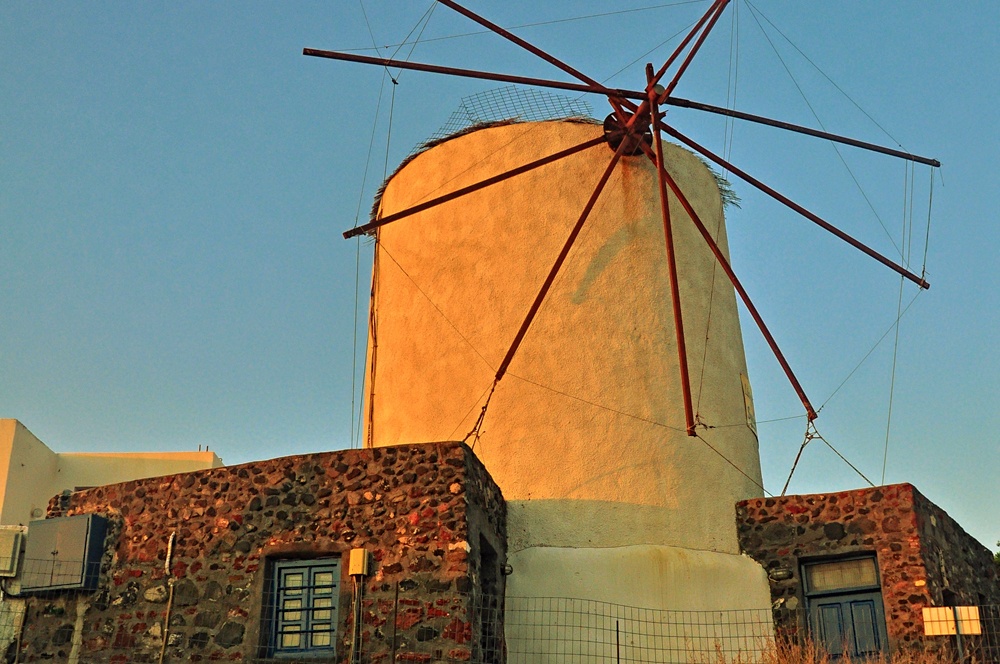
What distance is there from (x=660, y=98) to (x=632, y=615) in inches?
271

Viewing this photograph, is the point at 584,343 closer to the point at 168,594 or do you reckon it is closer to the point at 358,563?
the point at 358,563

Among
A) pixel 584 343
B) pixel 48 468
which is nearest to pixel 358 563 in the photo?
pixel 584 343

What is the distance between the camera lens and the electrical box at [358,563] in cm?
1173

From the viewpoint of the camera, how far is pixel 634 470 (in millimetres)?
14336

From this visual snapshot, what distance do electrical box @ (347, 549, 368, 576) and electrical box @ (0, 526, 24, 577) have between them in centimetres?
472

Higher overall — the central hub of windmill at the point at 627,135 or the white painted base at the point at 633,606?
the central hub of windmill at the point at 627,135

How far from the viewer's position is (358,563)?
38.6ft

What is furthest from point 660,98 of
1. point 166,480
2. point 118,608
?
point 118,608

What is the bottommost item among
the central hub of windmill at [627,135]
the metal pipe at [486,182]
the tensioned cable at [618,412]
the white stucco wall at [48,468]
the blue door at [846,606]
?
the blue door at [846,606]

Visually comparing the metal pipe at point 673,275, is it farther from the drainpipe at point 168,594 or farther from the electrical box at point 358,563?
the drainpipe at point 168,594

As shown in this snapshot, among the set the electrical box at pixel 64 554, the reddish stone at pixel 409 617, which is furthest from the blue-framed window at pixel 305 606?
the electrical box at pixel 64 554

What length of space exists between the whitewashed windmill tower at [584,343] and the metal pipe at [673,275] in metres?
0.03

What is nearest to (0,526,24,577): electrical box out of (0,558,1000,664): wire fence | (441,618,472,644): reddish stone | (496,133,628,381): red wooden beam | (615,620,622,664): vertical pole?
(0,558,1000,664): wire fence

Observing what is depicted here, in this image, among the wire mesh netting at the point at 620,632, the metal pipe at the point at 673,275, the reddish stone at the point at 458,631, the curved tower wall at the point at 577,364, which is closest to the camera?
the reddish stone at the point at 458,631
